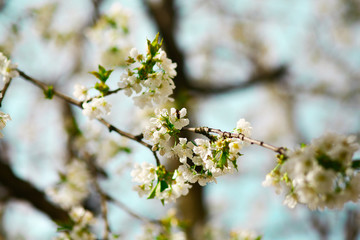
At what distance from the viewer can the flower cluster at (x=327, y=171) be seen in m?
0.92

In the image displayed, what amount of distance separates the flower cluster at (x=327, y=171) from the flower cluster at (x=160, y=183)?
1.70ft

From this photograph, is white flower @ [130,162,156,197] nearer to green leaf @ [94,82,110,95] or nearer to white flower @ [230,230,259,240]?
green leaf @ [94,82,110,95]

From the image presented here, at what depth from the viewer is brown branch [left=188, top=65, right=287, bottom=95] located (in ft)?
18.0

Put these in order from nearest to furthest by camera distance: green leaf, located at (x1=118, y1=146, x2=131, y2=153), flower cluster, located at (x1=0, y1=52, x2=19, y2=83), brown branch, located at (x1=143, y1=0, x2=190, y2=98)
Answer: flower cluster, located at (x1=0, y1=52, x2=19, y2=83) → green leaf, located at (x1=118, y1=146, x2=131, y2=153) → brown branch, located at (x1=143, y1=0, x2=190, y2=98)

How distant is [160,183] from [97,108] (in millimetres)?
456

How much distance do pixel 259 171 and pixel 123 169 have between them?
7.45 metres

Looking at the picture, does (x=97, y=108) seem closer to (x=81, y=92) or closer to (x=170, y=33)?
(x=81, y=92)

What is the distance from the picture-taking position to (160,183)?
136 centimetres

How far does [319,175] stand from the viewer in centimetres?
92

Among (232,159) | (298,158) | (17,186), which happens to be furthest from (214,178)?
(17,186)

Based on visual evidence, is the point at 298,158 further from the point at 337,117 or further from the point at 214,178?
the point at 337,117

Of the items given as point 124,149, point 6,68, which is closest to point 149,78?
point 6,68

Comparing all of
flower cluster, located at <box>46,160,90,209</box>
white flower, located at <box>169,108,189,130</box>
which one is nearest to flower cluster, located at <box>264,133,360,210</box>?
white flower, located at <box>169,108,189,130</box>

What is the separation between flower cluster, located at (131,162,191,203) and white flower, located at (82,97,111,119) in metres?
0.30
